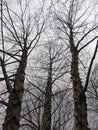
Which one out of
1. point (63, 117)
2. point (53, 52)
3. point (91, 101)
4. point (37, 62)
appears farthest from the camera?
point (91, 101)

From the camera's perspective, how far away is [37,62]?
824cm

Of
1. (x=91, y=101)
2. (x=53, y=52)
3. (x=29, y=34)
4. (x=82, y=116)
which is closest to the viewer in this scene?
(x=82, y=116)

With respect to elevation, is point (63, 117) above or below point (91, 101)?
below

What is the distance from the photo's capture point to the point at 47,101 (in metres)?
6.83

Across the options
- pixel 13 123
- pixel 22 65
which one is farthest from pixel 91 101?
pixel 13 123

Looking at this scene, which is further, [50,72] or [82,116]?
[50,72]

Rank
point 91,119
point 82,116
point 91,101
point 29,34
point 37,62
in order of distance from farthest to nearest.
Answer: point 91,119 < point 91,101 < point 37,62 < point 29,34 < point 82,116

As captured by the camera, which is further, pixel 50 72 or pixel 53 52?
pixel 53 52

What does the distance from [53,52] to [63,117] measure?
19.8ft

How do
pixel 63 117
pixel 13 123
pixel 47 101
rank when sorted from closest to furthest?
pixel 13 123 → pixel 47 101 → pixel 63 117

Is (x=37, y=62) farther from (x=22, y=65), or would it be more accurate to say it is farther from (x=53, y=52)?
(x=22, y=65)

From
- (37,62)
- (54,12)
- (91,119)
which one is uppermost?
(54,12)

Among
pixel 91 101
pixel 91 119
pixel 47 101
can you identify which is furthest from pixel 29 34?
pixel 91 119

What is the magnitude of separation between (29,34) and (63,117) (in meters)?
9.20
